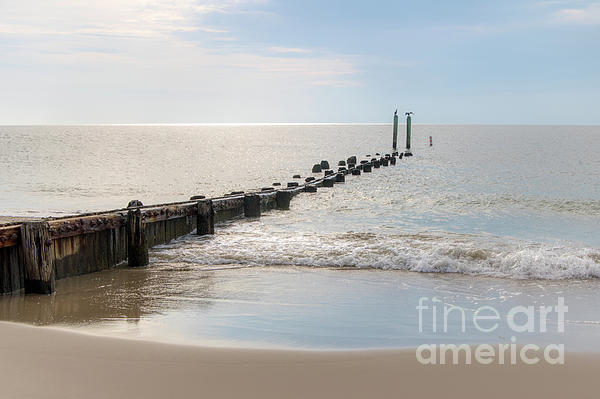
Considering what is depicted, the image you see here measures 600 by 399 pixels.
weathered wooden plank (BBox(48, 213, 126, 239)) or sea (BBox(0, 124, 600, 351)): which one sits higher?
weathered wooden plank (BBox(48, 213, 126, 239))

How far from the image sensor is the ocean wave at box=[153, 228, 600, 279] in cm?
1070

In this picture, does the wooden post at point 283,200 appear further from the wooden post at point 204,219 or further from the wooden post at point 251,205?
the wooden post at point 204,219

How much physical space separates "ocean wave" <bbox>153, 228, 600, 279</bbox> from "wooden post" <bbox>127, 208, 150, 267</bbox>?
589 millimetres

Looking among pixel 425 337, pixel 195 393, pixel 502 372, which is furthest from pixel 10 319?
pixel 502 372

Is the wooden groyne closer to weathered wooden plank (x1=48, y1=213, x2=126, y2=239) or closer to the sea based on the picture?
weathered wooden plank (x1=48, y1=213, x2=126, y2=239)

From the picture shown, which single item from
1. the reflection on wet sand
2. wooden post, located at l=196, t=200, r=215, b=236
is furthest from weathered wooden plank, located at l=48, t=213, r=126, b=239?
wooden post, located at l=196, t=200, r=215, b=236

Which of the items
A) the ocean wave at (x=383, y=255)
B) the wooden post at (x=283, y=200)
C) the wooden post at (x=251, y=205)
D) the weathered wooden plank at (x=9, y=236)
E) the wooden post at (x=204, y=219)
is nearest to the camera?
the weathered wooden plank at (x=9, y=236)

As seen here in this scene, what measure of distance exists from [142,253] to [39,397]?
19.7ft

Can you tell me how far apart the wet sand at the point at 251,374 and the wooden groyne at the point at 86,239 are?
2.47 metres

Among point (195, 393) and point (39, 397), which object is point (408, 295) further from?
point (39, 397)

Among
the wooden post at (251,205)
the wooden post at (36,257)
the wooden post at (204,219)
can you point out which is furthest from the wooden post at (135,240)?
the wooden post at (251,205)

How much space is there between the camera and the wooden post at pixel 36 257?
8531 millimetres

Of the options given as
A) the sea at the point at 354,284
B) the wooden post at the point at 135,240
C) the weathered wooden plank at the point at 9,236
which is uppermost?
the weathered wooden plank at the point at 9,236

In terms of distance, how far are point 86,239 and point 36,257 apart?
1541 millimetres
